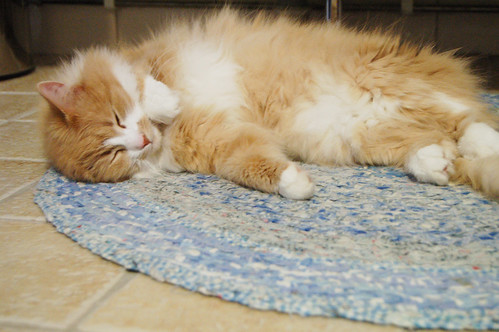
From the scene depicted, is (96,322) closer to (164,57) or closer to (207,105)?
(207,105)

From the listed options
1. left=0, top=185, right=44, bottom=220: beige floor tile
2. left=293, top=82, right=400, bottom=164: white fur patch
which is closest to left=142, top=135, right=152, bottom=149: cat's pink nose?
left=0, top=185, right=44, bottom=220: beige floor tile

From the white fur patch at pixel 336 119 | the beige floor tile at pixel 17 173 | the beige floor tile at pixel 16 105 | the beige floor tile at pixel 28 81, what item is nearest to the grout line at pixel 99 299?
the beige floor tile at pixel 17 173

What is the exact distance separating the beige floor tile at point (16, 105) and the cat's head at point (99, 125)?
1.00 m

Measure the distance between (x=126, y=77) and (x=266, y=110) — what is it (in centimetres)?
46

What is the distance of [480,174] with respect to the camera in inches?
50.3

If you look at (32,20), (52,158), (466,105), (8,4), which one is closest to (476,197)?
(466,105)

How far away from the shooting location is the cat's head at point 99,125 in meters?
1.42

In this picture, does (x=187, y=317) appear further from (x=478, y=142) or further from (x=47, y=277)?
(x=478, y=142)

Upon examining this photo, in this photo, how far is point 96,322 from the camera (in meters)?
0.83

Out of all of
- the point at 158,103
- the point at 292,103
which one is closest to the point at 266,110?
the point at 292,103

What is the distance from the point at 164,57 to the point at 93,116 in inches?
13.6

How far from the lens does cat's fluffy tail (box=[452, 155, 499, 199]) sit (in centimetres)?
123

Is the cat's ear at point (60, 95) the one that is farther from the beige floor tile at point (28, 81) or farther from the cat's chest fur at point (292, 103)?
the beige floor tile at point (28, 81)

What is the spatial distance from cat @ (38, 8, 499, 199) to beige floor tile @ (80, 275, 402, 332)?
1.60ft
